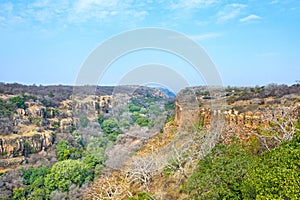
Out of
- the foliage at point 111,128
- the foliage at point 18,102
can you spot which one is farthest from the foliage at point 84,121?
the foliage at point 18,102

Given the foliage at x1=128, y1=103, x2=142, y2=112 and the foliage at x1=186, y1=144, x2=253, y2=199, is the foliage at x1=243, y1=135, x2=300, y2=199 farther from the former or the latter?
the foliage at x1=128, y1=103, x2=142, y2=112

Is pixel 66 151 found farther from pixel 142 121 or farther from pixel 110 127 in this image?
pixel 142 121

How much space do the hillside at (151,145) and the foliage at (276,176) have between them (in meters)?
0.02

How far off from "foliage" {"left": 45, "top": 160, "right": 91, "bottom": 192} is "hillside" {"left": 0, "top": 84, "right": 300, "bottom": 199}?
0.15ft

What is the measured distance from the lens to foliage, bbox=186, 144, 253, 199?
5.46 m

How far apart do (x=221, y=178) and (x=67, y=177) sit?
30.8 feet

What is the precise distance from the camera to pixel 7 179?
14.9 meters

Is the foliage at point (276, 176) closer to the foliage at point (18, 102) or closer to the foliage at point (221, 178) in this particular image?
the foliage at point (221, 178)

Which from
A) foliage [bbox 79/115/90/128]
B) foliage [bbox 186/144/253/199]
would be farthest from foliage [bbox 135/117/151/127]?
foliage [bbox 186/144/253/199]

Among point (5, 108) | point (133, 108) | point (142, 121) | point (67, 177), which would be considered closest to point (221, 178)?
point (67, 177)

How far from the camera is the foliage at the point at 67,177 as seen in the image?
13062 mm

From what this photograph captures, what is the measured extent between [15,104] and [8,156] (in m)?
7.51

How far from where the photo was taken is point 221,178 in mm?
5734

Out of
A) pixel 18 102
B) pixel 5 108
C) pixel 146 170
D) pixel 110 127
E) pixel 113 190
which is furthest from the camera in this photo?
pixel 18 102
